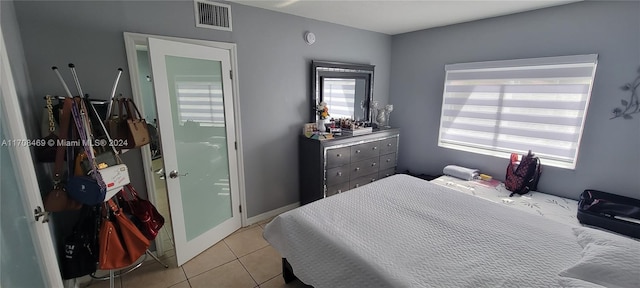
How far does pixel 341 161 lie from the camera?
10.2 ft

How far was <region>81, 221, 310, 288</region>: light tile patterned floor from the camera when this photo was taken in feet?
6.76

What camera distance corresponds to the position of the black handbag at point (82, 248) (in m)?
1.72

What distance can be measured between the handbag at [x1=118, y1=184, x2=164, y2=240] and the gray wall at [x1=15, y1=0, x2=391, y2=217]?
0.23m

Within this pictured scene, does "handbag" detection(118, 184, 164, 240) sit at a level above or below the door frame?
below

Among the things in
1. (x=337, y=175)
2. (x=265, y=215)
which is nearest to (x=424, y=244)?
(x=337, y=175)

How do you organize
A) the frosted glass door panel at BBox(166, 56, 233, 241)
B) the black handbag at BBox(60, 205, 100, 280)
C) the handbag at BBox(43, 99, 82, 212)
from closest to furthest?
the handbag at BBox(43, 99, 82, 212)
the black handbag at BBox(60, 205, 100, 280)
the frosted glass door panel at BBox(166, 56, 233, 241)

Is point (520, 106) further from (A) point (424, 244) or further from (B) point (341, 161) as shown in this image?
(A) point (424, 244)

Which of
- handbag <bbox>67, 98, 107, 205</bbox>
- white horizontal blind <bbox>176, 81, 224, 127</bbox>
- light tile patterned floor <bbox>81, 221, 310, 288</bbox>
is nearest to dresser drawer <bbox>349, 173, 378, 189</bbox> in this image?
light tile patterned floor <bbox>81, 221, 310, 288</bbox>

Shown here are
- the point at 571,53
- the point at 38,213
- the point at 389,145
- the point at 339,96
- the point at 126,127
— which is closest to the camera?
the point at 38,213

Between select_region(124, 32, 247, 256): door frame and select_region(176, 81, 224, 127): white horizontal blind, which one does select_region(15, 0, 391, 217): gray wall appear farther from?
select_region(176, 81, 224, 127): white horizontal blind

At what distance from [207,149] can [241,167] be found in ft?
1.45

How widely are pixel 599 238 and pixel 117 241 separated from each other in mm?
3078

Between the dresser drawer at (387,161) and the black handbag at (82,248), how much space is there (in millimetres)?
3059

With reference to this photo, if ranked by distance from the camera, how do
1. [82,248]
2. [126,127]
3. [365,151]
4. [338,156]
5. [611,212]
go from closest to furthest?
[82,248] < [126,127] < [611,212] < [338,156] < [365,151]
